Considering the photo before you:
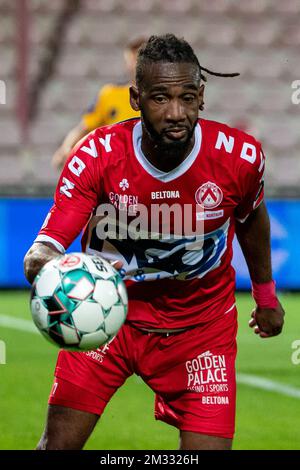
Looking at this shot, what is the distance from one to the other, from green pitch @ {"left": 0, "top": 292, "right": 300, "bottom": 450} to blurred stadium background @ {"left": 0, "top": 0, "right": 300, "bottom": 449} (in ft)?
8.11

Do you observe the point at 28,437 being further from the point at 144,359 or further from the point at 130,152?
the point at 130,152

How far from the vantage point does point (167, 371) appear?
4305mm

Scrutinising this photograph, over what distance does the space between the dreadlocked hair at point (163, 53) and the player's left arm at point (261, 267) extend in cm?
70

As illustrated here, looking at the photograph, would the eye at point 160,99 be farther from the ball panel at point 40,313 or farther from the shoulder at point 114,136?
the ball panel at point 40,313

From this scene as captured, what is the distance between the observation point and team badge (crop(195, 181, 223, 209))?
4184mm

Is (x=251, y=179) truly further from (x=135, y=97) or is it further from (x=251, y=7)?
(x=251, y=7)

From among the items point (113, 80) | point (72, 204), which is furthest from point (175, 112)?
point (113, 80)

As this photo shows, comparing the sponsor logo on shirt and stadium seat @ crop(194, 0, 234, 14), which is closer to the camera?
the sponsor logo on shirt

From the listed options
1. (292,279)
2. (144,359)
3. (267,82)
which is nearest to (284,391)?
(144,359)

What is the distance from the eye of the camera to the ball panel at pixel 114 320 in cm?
374

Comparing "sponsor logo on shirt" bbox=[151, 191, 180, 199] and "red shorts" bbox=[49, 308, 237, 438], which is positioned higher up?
"sponsor logo on shirt" bbox=[151, 191, 180, 199]

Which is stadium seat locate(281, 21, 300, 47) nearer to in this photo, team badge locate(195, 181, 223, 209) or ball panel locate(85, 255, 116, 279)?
team badge locate(195, 181, 223, 209)

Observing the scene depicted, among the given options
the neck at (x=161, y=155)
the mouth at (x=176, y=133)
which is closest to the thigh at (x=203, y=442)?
the neck at (x=161, y=155)

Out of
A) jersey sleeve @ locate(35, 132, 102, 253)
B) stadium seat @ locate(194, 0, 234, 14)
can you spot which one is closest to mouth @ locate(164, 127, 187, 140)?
jersey sleeve @ locate(35, 132, 102, 253)
